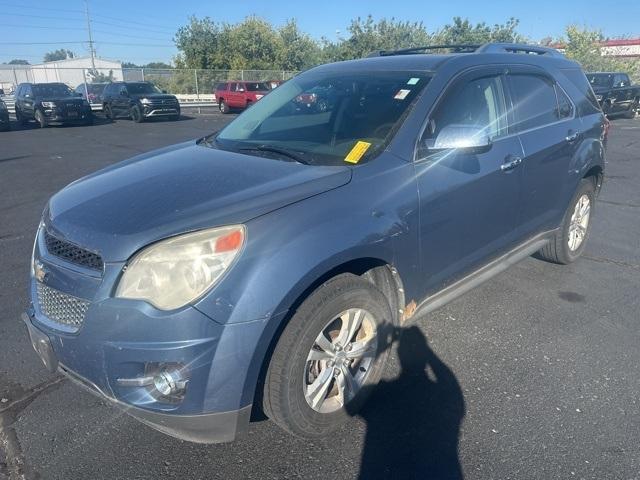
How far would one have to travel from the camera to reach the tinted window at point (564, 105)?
14.2 feet

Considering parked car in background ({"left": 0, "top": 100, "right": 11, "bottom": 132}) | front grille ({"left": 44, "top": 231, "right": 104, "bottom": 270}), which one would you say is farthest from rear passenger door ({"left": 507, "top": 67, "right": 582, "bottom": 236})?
parked car in background ({"left": 0, "top": 100, "right": 11, "bottom": 132})

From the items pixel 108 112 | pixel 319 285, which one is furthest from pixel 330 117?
pixel 108 112

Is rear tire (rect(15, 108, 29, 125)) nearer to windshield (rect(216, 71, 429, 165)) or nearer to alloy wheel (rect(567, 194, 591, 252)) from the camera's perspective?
windshield (rect(216, 71, 429, 165))

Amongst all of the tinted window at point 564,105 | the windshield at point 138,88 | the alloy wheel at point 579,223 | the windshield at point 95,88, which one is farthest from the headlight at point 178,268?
the windshield at point 95,88

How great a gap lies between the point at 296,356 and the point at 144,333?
0.67 metres

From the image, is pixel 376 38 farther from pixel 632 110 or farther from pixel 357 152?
pixel 357 152

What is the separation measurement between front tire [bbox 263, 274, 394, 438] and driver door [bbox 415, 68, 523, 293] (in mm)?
519

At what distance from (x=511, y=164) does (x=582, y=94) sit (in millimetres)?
1721

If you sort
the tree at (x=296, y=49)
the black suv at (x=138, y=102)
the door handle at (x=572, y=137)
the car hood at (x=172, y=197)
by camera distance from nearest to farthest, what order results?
1. the car hood at (x=172, y=197)
2. the door handle at (x=572, y=137)
3. the black suv at (x=138, y=102)
4. the tree at (x=296, y=49)

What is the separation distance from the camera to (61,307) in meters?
2.38

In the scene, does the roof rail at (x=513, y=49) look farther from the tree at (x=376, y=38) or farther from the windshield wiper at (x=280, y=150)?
the tree at (x=376, y=38)

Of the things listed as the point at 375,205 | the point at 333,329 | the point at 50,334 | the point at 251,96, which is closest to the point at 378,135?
the point at 375,205

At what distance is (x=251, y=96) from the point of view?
2780 centimetres

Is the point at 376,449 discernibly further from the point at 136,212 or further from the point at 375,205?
the point at 136,212
